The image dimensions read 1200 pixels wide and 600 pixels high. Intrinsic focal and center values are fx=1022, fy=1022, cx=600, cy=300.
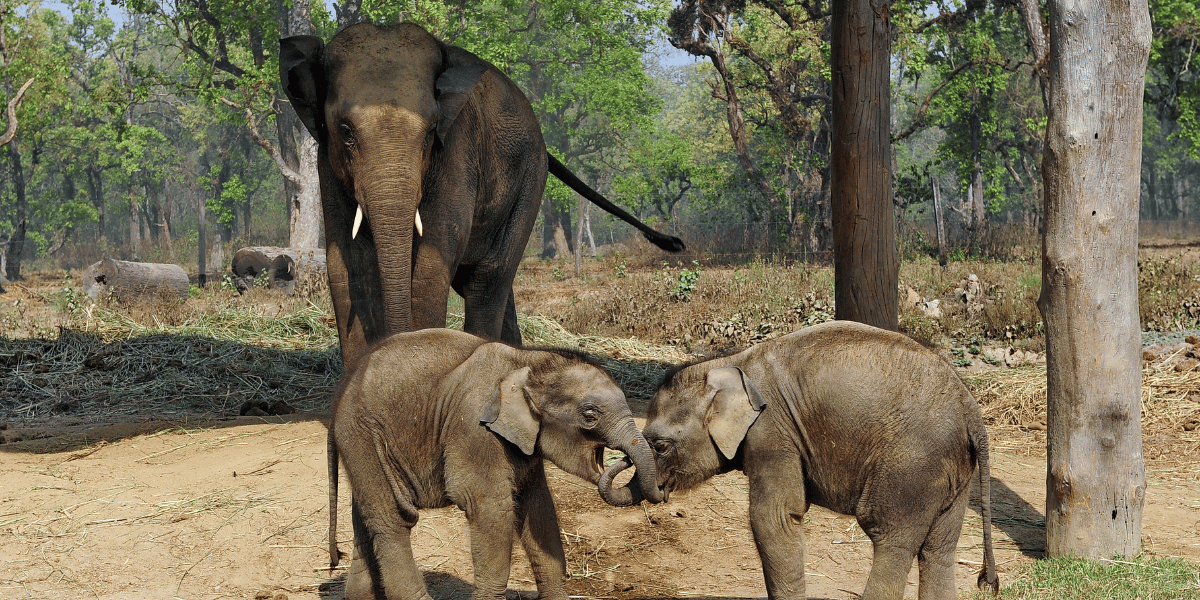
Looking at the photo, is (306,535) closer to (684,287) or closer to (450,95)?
(450,95)

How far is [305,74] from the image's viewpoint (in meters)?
6.43

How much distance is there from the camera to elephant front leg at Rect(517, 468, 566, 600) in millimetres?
4492

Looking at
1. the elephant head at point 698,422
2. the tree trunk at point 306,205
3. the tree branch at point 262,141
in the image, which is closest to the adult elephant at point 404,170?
the elephant head at point 698,422

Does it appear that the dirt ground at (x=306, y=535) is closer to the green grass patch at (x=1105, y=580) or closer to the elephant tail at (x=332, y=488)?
the green grass patch at (x=1105, y=580)

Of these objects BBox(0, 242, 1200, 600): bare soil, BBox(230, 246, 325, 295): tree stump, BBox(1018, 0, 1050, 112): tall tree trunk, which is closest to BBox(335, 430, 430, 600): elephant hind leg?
BBox(0, 242, 1200, 600): bare soil

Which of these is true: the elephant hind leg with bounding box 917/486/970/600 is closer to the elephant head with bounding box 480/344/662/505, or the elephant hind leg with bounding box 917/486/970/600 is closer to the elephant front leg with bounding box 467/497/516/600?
the elephant head with bounding box 480/344/662/505

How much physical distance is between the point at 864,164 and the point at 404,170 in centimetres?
304

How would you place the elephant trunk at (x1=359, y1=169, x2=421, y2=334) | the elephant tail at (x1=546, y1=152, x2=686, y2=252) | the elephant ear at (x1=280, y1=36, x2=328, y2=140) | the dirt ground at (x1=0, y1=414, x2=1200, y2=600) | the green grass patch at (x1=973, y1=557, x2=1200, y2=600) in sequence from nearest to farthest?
the green grass patch at (x1=973, y1=557, x2=1200, y2=600)
the dirt ground at (x1=0, y1=414, x2=1200, y2=600)
the elephant trunk at (x1=359, y1=169, x2=421, y2=334)
the elephant ear at (x1=280, y1=36, x2=328, y2=140)
the elephant tail at (x1=546, y1=152, x2=686, y2=252)

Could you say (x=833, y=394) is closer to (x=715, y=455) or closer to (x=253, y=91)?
(x=715, y=455)

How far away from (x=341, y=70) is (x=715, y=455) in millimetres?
3370

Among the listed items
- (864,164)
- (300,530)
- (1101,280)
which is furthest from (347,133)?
(1101,280)

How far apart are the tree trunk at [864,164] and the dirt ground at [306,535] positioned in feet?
4.92

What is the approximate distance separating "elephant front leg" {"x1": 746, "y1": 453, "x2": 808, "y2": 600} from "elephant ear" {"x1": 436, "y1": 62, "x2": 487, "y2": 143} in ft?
10.4

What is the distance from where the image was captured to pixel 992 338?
42.9ft
